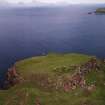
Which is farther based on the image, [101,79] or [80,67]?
[80,67]

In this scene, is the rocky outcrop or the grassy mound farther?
the rocky outcrop

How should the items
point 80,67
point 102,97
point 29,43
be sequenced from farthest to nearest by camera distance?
point 29,43
point 80,67
point 102,97

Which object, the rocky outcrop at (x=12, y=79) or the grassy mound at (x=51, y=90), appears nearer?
the grassy mound at (x=51, y=90)

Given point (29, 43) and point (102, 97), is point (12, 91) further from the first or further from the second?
point (29, 43)

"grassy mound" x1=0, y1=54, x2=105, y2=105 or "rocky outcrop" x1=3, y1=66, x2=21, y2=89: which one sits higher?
"grassy mound" x1=0, y1=54, x2=105, y2=105

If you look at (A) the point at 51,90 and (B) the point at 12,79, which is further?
(B) the point at 12,79

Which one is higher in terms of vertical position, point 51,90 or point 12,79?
point 51,90

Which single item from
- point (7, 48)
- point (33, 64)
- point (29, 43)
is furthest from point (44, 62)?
point (29, 43)

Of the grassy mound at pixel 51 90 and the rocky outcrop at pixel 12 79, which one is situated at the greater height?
the grassy mound at pixel 51 90
